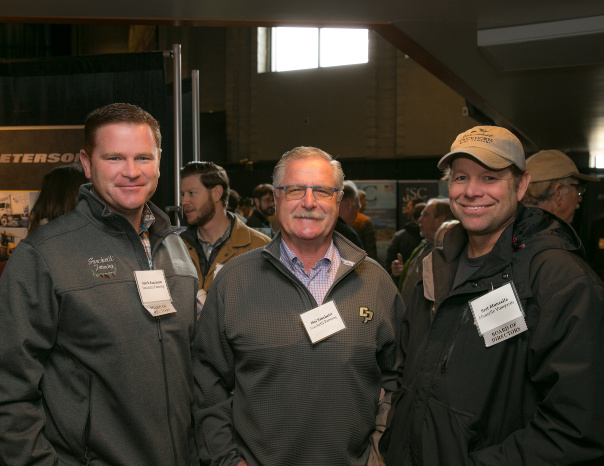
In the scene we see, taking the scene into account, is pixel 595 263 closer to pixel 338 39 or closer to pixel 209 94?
pixel 338 39

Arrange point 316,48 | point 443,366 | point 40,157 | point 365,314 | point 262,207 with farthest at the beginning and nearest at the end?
point 316,48 → point 262,207 → point 40,157 → point 365,314 → point 443,366

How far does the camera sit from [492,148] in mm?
1746

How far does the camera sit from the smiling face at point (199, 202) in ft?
11.7

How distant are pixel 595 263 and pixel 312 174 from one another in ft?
18.0

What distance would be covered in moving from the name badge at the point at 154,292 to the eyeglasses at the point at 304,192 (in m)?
0.52

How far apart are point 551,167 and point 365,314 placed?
1.40m

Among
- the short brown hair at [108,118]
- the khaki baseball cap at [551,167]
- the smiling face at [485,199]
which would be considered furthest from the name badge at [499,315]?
the khaki baseball cap at [551,167]

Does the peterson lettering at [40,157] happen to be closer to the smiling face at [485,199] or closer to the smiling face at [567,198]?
the smiling face at [485,199]

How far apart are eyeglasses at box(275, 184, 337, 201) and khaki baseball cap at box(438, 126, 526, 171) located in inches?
17.3

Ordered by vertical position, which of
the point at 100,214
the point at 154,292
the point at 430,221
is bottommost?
the point at 154,292

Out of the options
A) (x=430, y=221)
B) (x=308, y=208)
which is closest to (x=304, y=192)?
(x=308, y=208)

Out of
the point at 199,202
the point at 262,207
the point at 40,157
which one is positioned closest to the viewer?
the point at 40,157

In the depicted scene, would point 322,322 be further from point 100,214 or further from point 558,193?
point 558,193

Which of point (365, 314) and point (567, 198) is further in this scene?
point (567, 198)
